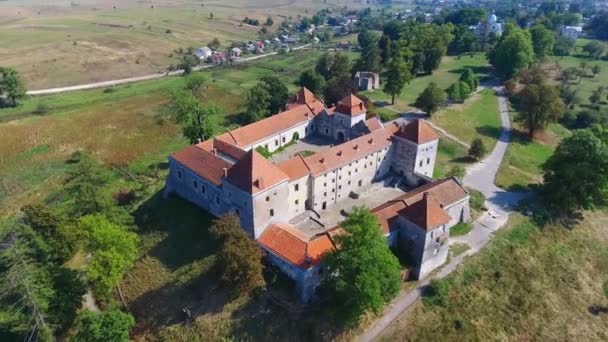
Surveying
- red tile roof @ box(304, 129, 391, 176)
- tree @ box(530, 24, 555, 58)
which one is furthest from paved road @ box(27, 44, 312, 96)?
red tile roof @ box(304, 129, 391, 176)

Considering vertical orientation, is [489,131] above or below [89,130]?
above

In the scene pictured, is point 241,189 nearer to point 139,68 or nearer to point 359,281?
point 359,281

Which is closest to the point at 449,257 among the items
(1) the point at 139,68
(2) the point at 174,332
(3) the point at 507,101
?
(2) the point at 174,332

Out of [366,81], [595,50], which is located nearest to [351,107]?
[366,81]

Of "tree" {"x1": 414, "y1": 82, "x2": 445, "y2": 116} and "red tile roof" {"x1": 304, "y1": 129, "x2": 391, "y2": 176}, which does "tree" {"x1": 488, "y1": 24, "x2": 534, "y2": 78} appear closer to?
"tree" {"x1": 414, "y1": 82, "x2": 445, "y2": 116}

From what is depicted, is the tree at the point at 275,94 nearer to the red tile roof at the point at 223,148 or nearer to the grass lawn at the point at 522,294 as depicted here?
the red tile roof at the point at 223,148

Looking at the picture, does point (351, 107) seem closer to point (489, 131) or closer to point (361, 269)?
point (489, 131)

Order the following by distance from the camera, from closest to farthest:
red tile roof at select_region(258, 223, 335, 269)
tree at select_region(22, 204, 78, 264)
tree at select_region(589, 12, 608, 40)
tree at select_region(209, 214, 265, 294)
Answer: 1. tree at select_region(209, 214, 265, 294)
2. red tile roof at select_region(258, 223, 335, 269)
3. tree at select_region(22, 204, 78, 264)
4. tree at select_region(589, 12, 608, 40)
